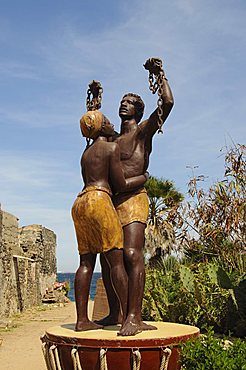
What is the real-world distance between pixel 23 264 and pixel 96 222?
1587 cm

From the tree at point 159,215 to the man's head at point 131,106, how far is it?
1031 cm

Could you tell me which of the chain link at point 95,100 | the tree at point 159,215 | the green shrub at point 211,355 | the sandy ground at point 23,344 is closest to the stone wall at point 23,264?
the sandy ground at point 23,344

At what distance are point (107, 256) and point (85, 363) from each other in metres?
0.77

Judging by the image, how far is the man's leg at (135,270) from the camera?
12.3 feet

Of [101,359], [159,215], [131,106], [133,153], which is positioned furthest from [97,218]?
[159,215]

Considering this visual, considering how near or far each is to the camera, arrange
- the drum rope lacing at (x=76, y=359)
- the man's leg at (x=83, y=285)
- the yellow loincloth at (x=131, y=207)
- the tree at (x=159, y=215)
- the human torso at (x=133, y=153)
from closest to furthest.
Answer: the drum rope lacing at (x=76, y=359), the man's leg at (x=83, y=285), the yellow loincloth at (x=131, y=207), the human torso at (x=133, y=153), the tree at (x=159, y=215)

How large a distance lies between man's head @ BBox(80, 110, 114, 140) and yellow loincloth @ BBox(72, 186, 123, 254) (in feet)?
1.52

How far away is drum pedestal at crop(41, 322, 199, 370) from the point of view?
3.37 meters

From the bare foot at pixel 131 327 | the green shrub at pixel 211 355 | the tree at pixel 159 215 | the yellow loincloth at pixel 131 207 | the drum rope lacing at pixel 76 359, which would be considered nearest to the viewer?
the green shrub at pixel 211 355

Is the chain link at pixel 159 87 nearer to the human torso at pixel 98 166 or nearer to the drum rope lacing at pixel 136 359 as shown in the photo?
the human torso at pixel 98 166

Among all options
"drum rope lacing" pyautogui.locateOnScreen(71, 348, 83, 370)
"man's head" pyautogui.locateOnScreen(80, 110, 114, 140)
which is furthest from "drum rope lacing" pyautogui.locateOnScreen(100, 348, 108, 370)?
"man's head" pyautogui.locateOnScreen(80, 110, 114, 140)

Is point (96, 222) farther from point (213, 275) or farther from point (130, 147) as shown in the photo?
point (213, 275)

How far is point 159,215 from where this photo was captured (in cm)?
1483

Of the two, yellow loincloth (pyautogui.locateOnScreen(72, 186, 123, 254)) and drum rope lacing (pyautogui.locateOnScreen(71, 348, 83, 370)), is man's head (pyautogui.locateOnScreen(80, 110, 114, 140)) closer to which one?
yellow loincloth (pyautogui.locateOnScreen(72, 186, 123, 254))
